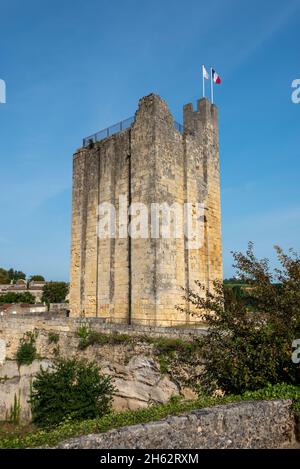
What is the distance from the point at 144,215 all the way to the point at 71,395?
25.2 ft

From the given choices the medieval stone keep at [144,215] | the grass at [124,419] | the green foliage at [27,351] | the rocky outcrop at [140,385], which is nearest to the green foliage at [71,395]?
the rocky outcrop at [140,385]

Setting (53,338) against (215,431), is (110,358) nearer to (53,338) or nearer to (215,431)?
(53,338)

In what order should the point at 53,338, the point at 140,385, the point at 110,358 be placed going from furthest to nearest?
the point at 53,338
the point at 110,358
the point at 140,385

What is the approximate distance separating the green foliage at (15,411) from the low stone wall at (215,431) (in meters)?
12.4

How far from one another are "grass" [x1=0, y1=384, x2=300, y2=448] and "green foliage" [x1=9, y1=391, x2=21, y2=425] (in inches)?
413

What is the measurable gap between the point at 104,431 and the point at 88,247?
14337mm

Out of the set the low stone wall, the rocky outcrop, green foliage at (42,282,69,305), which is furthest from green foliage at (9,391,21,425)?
green foliage at (42,282,69,305)

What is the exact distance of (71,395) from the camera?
12.3 meters

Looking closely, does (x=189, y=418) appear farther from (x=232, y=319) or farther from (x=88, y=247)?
(x=88, y=247)

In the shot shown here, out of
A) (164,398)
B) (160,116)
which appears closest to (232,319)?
(164,398)

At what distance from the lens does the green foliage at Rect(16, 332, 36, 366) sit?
17328 millimetres

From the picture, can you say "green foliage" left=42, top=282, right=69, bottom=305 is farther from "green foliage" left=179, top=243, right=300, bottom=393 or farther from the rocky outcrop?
"green foliage" left=179, top=243, right=300, bottom=393

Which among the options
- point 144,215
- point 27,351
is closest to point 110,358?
point 27,351

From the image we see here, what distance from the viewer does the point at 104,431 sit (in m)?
5.93
